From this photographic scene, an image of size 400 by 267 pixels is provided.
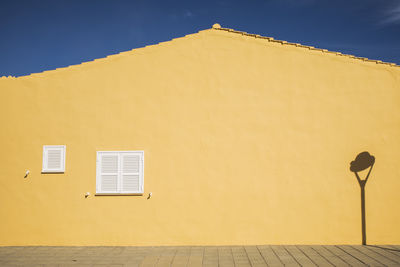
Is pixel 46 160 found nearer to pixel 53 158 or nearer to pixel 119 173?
pixel 53 158

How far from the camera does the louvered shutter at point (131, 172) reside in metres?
7.92

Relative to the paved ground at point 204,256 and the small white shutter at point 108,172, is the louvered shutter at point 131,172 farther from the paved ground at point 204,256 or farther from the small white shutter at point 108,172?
the paved ground at point 204,256

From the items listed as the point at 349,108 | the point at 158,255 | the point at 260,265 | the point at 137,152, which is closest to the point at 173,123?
the point at 137,152

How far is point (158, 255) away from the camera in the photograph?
273 inches

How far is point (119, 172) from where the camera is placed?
7969 millimetres

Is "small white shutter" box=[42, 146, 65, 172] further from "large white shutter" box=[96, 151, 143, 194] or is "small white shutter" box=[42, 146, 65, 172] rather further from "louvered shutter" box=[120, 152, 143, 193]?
"louvered shutter" box=[120, 152, 143, 193]

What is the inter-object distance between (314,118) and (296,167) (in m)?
1.29

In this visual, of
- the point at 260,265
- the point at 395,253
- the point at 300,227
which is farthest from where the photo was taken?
the point at 300,227

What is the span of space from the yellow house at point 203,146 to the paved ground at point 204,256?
0.40 meters

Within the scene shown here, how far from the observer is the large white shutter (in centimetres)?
792

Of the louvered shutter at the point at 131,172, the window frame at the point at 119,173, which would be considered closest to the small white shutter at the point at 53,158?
the window frame at the point at 119,173

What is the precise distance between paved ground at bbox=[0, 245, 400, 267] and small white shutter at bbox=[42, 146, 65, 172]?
1.90 m

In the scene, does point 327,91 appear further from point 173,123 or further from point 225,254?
point 225,254

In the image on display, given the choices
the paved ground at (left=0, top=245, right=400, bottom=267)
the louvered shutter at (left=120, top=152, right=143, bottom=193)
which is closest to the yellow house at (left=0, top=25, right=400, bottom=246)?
the louvered shutter at (left=120, top=152, right=143, bottom=193)
